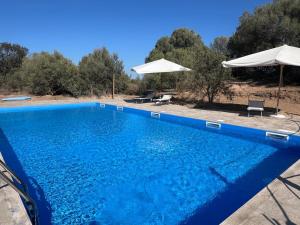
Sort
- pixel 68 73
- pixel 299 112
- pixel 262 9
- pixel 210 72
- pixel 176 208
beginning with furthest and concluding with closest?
pixel 262 9 < pixel 68 73 < pixel 210 72 < pixel 299 112 < pixel 176 208

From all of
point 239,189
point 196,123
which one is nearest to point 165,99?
point 196,123

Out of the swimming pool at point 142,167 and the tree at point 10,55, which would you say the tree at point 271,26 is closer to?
the swimming pool at point 142,167

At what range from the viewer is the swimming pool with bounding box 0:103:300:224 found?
4.27m

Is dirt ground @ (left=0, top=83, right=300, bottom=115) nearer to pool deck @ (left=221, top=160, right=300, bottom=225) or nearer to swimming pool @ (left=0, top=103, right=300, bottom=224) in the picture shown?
swimming pool @ (left=0, top=103, right=300, bottom=224)

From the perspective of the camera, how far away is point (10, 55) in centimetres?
3897

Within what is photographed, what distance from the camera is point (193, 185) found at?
513 cm

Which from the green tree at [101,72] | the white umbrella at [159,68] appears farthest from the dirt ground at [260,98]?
the green tree at [101,72]

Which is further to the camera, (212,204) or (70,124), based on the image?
(70,124)

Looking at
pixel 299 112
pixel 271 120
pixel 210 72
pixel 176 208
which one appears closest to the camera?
pixel 176 208

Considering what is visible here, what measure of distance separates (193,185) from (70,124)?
298 inches

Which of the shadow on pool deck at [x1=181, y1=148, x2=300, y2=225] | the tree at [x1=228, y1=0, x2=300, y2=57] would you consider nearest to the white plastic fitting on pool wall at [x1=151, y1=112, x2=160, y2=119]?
the shadow on pool deck at [x1=181, y1=148, x2=300, y2=225]

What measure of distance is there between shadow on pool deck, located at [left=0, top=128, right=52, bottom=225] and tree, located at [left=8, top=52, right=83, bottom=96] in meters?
10.7

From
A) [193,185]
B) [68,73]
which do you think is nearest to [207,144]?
[193,185]

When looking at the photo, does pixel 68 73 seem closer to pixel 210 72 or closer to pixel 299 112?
pixel 210 72
